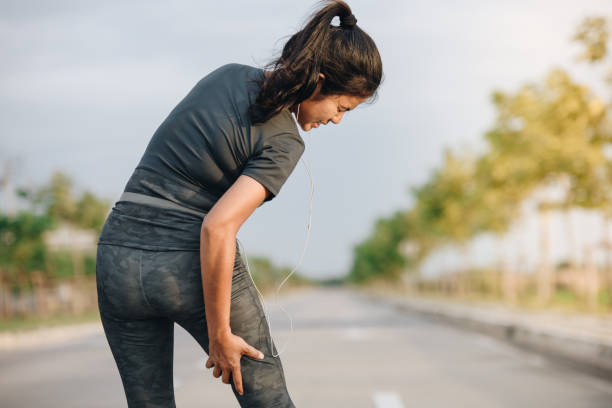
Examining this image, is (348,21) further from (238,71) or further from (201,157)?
(201,157)

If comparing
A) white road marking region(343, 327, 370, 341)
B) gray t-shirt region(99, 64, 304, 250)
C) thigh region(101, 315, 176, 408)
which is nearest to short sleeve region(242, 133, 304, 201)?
gray t-shirt region(99, 64, 304, 250)

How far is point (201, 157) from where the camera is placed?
1984mm

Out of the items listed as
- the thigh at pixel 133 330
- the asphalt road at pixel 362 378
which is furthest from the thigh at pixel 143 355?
the asphalt road at pixel 362 378

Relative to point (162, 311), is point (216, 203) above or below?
above

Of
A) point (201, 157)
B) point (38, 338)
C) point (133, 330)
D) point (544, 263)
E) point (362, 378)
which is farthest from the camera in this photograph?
point (544, 263)

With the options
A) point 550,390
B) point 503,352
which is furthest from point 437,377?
point 503,352

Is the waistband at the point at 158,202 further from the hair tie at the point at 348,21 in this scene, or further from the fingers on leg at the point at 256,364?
the hair tie at the point at 348,21

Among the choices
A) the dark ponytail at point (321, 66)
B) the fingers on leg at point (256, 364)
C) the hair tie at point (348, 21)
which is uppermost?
the hair tie at point (348, 21)

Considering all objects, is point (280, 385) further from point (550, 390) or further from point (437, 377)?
point (437, 377)

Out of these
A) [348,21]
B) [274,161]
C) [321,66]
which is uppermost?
[348,21]

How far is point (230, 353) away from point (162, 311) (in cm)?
23

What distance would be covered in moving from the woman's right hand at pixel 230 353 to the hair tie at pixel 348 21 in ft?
3.15

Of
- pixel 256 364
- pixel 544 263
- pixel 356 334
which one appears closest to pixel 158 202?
pixel 256 364

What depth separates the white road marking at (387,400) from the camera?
645 centimetres
